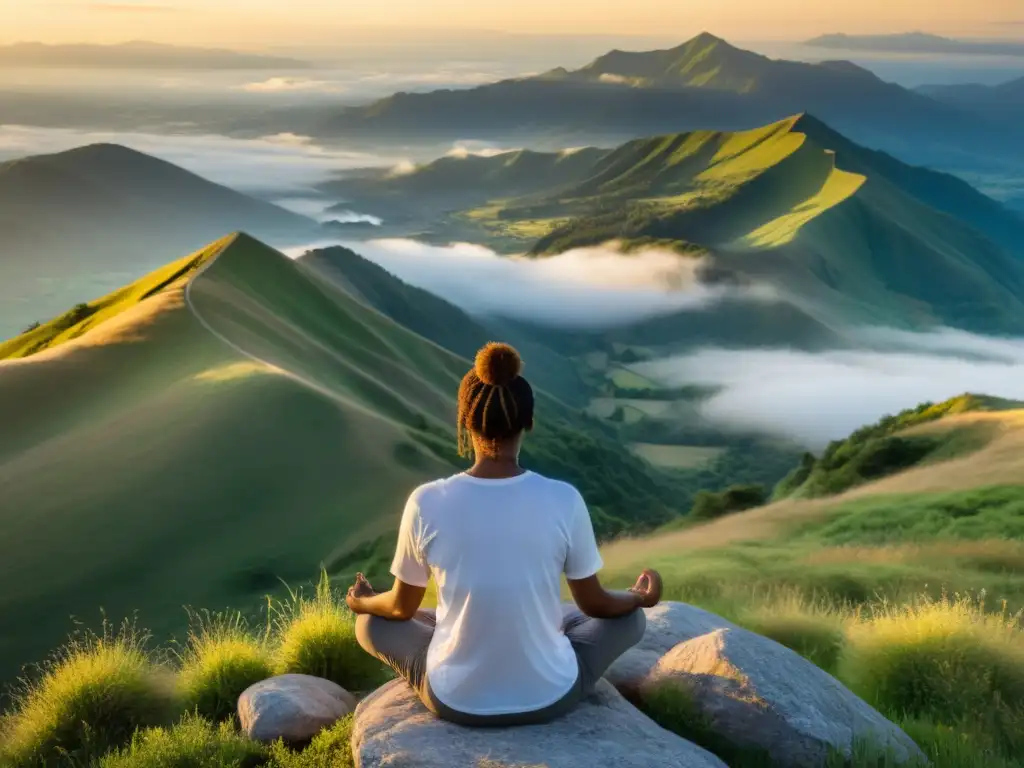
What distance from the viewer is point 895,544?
103 feet

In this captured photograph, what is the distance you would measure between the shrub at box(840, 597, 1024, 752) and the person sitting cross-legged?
494 cm

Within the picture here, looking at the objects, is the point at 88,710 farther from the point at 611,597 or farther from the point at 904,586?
the point at 904,586

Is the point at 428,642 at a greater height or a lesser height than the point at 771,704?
greater

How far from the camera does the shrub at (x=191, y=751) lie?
30.5 ft

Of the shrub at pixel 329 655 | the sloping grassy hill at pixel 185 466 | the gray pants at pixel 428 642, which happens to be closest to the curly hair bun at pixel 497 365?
the gray pants at pixel 428 642

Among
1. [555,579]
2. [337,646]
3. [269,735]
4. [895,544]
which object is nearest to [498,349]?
[555,579]

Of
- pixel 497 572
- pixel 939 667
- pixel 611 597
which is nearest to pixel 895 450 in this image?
pixel 939 667

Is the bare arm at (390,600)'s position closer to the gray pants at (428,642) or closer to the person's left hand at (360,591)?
the person's left hand at (360,591)

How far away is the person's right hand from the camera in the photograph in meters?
7.99

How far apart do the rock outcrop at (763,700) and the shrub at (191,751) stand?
380cm

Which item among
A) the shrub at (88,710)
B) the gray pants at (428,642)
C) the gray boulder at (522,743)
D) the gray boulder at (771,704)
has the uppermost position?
the gray pants at (428,642)

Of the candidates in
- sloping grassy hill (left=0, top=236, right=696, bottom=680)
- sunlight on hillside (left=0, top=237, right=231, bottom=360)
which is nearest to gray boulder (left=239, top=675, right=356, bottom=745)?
sloping grassy hill (left=0, top=236, right=696, bottom=680)

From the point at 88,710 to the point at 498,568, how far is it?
23.0ft

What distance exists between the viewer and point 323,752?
932 centimetres
